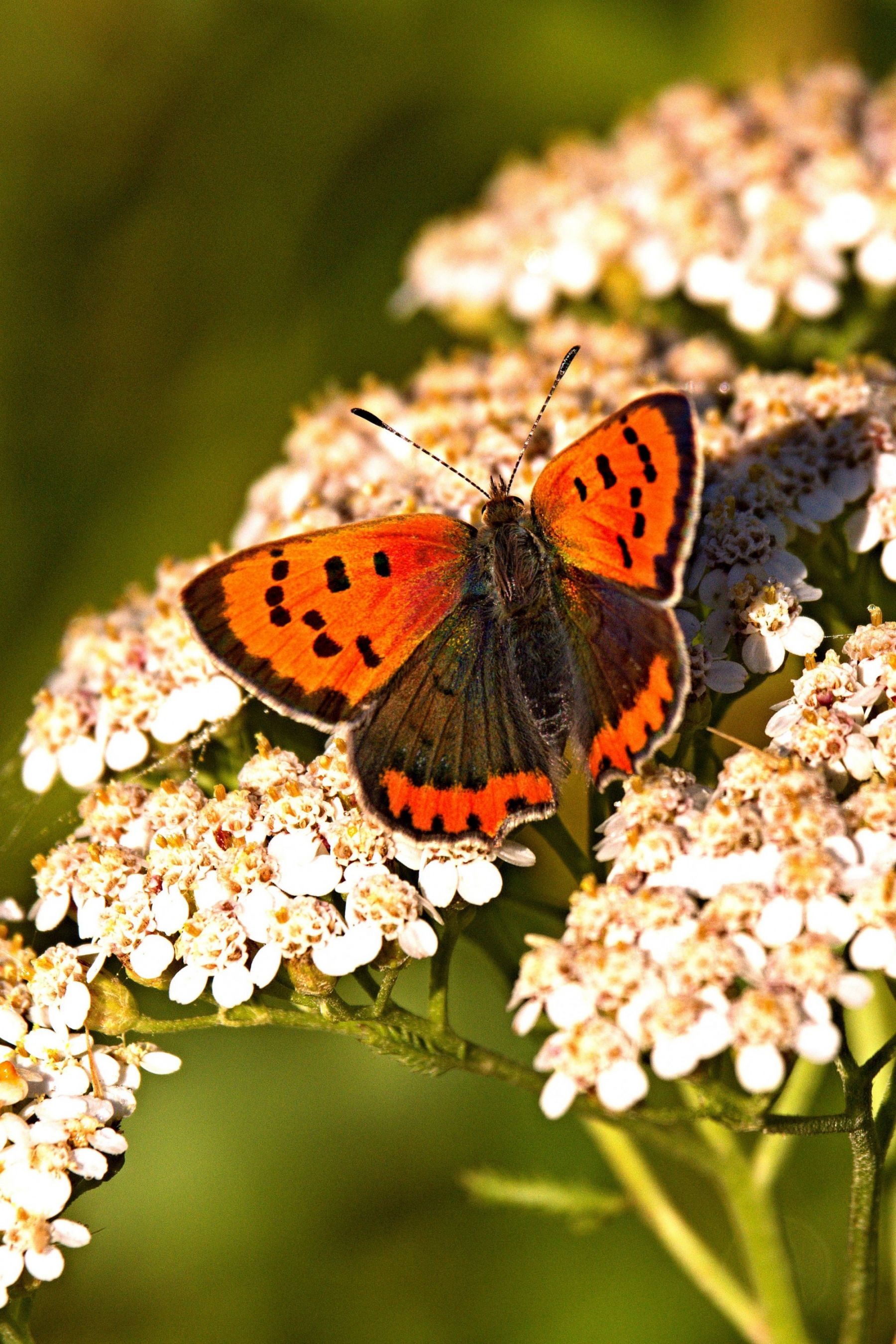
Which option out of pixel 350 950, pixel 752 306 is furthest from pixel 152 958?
pixel 752 306

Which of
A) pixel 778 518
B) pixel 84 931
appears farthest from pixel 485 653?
pixel 84 931

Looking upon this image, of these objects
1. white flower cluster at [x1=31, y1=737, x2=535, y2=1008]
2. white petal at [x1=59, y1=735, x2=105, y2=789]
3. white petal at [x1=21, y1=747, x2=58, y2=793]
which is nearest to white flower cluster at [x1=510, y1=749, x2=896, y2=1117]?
white flower cluster at [x1=31, y1=737, x2=535, y2=1008]

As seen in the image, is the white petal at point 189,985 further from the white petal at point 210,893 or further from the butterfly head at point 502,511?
the butterfly head at point 502,511

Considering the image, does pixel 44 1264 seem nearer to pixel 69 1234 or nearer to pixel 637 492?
pixel 69 1234

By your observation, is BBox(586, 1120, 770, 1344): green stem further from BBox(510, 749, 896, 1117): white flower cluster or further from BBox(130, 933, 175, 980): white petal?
BBox(130, 933, 175, 980): white petal

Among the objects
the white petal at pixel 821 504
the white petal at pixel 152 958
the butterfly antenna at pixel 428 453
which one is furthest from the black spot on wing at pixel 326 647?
the white petal at pixel 821 504

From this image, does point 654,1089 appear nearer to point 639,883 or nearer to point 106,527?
point 639,883
